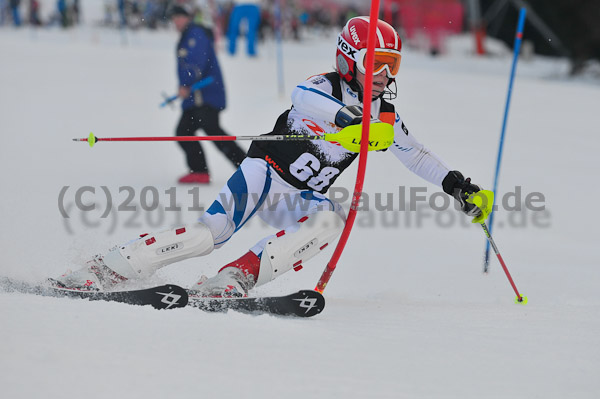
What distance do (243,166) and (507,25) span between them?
899 inches

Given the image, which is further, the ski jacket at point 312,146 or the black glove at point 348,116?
the ski jacket at point 312,146

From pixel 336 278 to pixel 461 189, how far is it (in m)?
1.46

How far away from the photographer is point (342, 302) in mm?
4047

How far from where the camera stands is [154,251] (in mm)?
3541

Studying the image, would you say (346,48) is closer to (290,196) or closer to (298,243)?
(290,196)

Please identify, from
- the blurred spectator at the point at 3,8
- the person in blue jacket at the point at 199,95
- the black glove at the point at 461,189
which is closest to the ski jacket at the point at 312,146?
the black glove at the point at 461,189

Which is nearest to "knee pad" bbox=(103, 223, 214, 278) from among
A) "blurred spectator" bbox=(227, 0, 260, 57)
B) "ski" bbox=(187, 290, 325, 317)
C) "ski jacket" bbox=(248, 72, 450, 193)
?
"ski" bbox=(187, 290, 325, 317)

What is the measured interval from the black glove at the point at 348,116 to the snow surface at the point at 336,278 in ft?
3.17

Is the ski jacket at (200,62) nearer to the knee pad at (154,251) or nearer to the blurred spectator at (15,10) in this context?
the knee pad at (154,251)

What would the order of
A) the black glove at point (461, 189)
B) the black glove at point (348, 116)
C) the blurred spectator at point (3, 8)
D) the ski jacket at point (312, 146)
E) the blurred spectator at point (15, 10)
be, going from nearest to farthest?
the black glove at point (348, 116), the ski jacket at point (312, 146), the black glove at point (461, 189), the blurred spectator at point (15, 10), the blurred spectator at point (3, 8)

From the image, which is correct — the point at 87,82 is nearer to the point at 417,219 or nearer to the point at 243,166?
the point at 417,219

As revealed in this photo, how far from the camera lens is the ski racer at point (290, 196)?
351cm

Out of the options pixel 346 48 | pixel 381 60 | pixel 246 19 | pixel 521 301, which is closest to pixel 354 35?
pixel 346 48

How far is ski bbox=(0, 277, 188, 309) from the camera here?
3.33 meters
